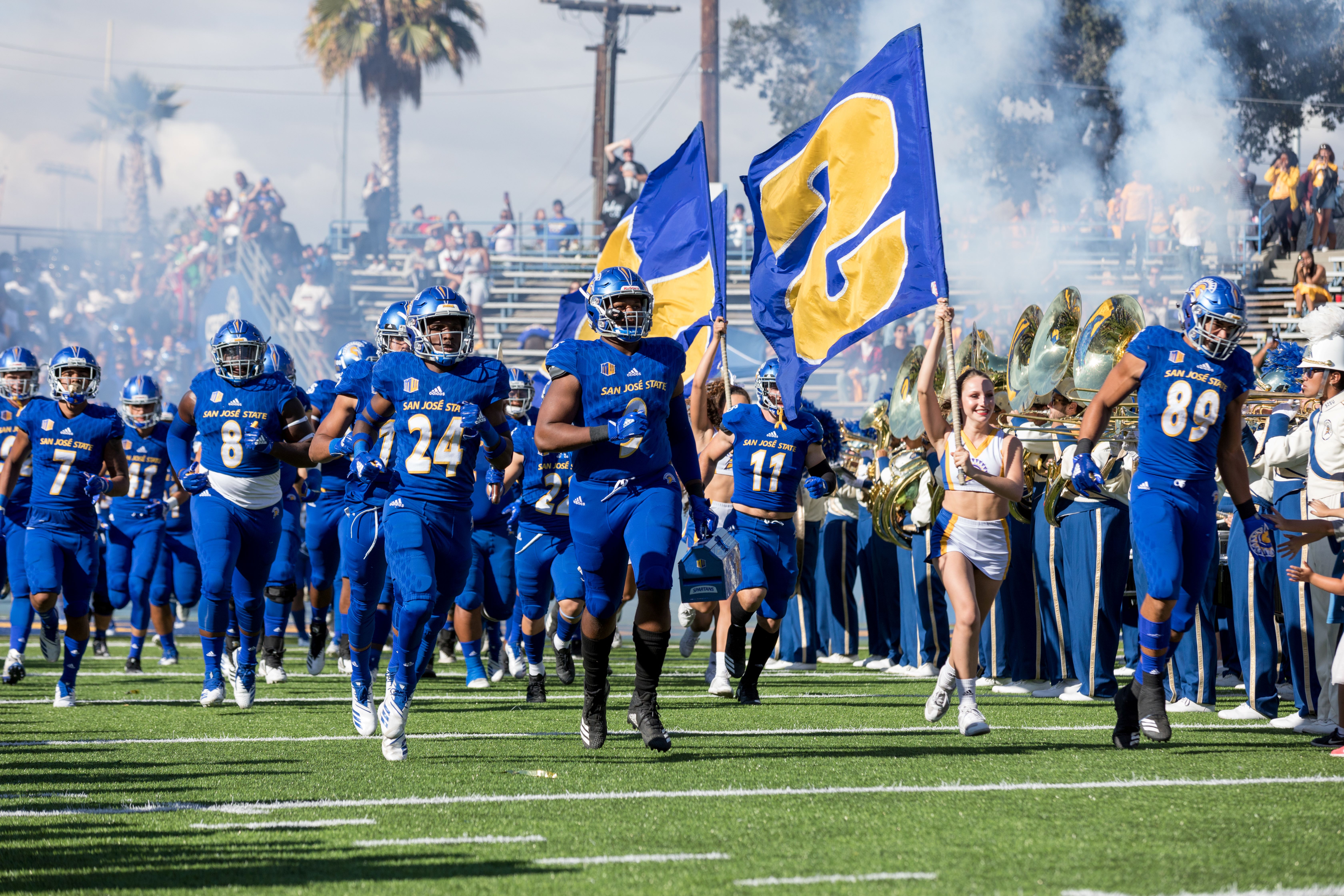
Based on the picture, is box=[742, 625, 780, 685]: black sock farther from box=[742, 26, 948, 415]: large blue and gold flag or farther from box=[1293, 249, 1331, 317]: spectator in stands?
box=[1293, 249, 1331, 317]: spectator in stands

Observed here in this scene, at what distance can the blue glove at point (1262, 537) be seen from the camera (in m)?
7.00

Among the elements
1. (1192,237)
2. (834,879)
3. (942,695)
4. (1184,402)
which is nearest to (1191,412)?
(1184,402)

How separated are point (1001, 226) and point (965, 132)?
4.62 metres

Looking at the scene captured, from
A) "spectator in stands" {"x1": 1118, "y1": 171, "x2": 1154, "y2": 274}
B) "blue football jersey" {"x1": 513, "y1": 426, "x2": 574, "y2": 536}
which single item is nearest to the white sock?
"blue football jersey" {"x1": 513, "y1": 426, "x2": 574, "y2": 536}

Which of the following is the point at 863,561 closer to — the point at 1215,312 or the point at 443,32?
the point at 1215,312

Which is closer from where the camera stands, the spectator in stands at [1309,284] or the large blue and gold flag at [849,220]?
the large blue and gold flag at [849,220]

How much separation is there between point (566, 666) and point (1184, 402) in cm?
508

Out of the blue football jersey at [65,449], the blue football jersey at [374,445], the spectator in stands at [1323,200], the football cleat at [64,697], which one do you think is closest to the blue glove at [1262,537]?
the blue football jersey at [374,445]

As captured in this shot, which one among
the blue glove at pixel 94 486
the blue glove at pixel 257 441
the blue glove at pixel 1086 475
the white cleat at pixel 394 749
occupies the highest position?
the blue glove at pixel 257 441

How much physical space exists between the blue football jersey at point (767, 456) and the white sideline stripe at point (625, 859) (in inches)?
210

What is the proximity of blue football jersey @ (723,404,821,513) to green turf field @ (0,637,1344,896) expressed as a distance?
1550 millimetres

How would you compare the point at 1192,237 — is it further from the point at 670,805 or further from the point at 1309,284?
the point at 670,805

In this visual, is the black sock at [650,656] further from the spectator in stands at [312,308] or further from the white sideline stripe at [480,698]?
the spectator in stands at [312,308]

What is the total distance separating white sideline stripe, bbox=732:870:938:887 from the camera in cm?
415
